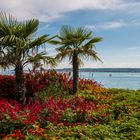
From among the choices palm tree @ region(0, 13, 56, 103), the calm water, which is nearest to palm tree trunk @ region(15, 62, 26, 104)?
palm tree @ region(0, 13, 56, 103)

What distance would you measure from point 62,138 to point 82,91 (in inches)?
329

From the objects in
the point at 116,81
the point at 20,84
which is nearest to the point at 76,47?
the point at 20,84

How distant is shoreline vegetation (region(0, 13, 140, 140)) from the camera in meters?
8.91

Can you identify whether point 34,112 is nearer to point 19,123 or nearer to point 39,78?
point 19,123

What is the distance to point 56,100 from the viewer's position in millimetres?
13359

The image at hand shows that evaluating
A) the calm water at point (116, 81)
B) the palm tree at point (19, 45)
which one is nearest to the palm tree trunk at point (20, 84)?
the palm tree at point (19, 45)

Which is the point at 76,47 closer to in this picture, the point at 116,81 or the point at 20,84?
the point at 20,84

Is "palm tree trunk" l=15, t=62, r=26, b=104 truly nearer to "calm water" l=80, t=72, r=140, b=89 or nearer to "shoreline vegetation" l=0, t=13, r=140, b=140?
"shoreline vegetation" l=0, t=13, r=140, b=140

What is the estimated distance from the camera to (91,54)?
16.4m

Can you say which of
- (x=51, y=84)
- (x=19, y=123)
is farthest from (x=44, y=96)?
(x=19, y=123)

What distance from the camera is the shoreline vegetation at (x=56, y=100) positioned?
891 centimetres

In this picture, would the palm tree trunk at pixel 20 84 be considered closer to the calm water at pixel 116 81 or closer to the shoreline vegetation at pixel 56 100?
the shoreline vegetation at pixel 56 100

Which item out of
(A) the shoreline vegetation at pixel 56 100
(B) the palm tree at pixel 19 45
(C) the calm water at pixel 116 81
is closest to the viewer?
(A) the shoreline vegetation at pixel 56 100

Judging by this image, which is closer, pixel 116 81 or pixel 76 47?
pixel 76 47
